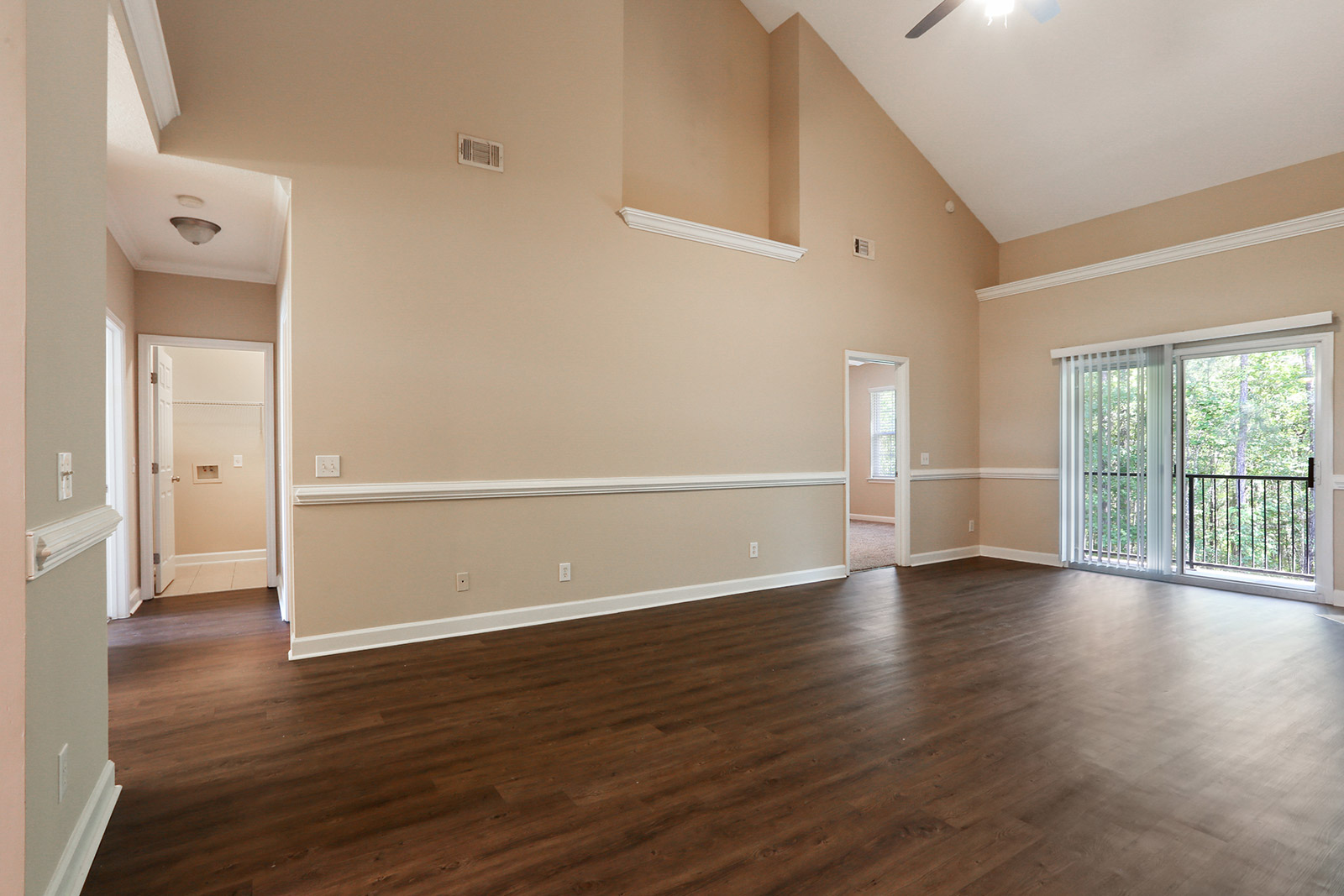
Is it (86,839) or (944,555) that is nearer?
(86,839)

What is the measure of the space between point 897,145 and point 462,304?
15.9ft

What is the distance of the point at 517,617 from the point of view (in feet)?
13.8

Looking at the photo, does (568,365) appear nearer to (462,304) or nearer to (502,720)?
(462,304)

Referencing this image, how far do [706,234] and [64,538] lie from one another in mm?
4371

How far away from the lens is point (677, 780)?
2271 mm

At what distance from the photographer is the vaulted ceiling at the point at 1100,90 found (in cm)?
461

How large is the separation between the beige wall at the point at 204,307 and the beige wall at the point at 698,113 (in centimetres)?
325

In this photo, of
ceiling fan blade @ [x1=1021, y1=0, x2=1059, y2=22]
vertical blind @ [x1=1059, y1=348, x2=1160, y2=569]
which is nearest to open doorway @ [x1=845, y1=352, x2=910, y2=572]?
vertical blind @ [x1=1059, y1=348, x2=1160, y2=569]

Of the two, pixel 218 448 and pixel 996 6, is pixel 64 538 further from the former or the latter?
pixel 218 448

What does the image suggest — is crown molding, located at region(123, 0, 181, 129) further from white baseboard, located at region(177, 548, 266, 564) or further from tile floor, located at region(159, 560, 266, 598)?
white baseboard, located at region(177, 548, 266, 564)

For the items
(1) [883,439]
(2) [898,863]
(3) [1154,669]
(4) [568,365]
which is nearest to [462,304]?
(4) [568,365]

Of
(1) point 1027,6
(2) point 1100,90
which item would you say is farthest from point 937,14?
(2) point 1100,90

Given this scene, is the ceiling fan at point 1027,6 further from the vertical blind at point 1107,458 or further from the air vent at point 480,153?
the vertical blind at point 1107,458

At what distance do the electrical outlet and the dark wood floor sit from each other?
1.05ft
